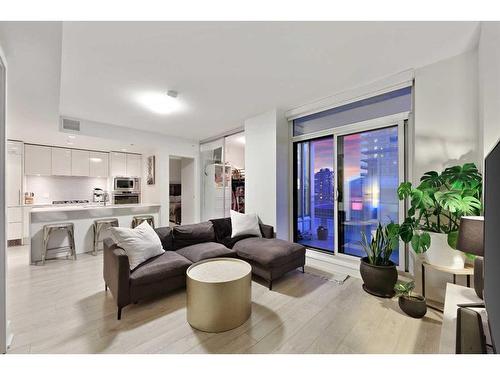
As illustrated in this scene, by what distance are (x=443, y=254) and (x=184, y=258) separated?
98.3 inches

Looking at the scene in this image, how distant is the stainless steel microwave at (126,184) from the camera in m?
5.30

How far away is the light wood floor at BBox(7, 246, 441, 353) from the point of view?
1.59 metres

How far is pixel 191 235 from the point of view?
9.66 feet

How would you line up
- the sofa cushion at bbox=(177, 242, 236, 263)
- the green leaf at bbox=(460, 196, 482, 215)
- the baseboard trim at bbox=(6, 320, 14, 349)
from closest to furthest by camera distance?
1. the baseboard trim at bbox=(6, 320, 14, 349)
2. the green leaf at bbox=(460, 196, 482, 215)
3. the sofa cushion at bbox=(177, 242, 236, 263)

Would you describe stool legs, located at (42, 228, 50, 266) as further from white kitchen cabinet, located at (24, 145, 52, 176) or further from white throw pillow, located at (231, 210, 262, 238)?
white throw pillow, located at (231, 210, 262, 238)

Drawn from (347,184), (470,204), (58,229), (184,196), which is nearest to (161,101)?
(58,229)

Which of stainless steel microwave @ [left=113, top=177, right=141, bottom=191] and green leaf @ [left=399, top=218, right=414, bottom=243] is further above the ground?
stainless steel microwave @ [left=113, top=177, right=141, bottom=191]

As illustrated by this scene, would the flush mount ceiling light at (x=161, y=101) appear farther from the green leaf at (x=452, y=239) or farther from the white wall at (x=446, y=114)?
the green leaf at (x=452, y=239)

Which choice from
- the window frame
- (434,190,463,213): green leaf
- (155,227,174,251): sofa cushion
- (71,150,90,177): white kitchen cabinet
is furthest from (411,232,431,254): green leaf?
(71,150,90,177): white kitchen cabinet

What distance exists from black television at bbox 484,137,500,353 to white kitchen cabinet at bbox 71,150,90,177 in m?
6.61

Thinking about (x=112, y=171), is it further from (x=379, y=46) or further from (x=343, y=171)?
(x=379, y=46)

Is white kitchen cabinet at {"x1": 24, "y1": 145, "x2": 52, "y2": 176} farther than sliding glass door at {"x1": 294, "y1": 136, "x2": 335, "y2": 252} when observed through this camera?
Yes

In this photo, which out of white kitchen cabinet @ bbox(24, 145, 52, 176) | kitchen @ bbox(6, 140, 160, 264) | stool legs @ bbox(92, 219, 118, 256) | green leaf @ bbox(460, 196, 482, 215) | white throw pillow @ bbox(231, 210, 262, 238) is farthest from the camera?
white kitchen cabinet @ bbox(24, 145, 52, 176)

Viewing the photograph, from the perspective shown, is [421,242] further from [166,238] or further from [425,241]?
[166,238]
